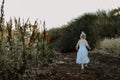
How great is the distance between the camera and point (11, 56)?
852cm

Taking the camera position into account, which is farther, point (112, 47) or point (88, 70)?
point (112, 47)

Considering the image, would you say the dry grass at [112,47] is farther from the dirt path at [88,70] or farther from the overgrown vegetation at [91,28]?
the dirt path at [88,70]

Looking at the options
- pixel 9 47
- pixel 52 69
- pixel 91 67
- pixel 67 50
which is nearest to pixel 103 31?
pixel 67 50

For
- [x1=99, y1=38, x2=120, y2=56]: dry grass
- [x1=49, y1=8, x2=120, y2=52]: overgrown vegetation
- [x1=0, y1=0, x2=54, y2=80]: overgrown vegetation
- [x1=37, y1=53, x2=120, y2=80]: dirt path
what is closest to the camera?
[x1=0, y1=0, x2=54, y2=80]: overgrown vegetation

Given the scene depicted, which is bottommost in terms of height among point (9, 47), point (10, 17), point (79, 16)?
point (9, 47)

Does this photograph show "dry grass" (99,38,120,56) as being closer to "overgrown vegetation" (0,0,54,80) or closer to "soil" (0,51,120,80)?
"soil" (0,51,120,80)

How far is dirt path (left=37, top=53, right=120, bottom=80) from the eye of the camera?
920 cm

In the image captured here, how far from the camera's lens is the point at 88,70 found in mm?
10562

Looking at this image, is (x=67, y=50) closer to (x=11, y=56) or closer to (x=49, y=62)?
(x=49, y=62)

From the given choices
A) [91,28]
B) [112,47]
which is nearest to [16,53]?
[112,47]

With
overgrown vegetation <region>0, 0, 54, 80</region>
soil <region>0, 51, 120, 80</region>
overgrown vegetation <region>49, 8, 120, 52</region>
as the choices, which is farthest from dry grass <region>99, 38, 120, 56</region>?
overgrown vegetation <region>0, 0, 54, 80</region>

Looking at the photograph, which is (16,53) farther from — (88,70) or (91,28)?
(91,28)

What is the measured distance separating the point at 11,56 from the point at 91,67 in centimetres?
328

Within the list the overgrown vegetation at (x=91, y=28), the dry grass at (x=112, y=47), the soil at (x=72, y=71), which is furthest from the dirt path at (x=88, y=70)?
the overgrown vegetation at (x=91, y=28)
